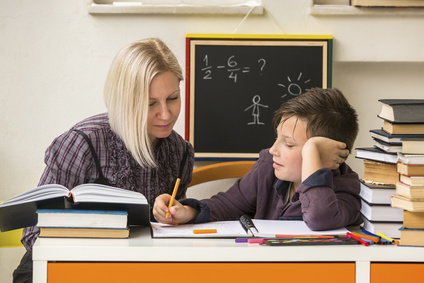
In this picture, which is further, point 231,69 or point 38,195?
point 231,69

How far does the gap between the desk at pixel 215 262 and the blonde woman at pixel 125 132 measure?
0.55 m

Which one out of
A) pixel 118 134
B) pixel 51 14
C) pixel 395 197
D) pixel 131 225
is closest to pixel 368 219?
pixel 395 197

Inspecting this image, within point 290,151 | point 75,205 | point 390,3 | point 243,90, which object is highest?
point 390,3

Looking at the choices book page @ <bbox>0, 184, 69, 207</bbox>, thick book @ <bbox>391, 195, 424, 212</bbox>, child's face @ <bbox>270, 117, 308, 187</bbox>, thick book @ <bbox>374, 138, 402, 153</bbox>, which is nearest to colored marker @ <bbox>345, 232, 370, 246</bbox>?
thick book @ <bbox>391, 195, 424, 212</bbox>

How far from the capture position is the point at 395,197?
129 centimetres

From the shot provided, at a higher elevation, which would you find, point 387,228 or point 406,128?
point 406,128

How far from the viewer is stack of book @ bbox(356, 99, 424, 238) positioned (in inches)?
51.0

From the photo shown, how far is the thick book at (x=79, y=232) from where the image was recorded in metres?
1.27

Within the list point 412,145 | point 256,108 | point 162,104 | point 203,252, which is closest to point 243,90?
point 256,108

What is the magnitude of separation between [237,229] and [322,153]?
0.36 meters

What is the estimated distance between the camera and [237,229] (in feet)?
4.59

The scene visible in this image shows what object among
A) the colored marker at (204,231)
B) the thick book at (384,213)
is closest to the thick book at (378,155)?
the thick book at (384,213)

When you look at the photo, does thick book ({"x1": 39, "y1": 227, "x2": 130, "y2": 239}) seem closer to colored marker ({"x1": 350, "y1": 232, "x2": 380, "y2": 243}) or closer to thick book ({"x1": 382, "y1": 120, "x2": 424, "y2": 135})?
colored marker ({"x1": 350, "y1": 232, "x2": 380, "y2": 243})

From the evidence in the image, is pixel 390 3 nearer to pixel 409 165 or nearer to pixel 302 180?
pixel 302 180
